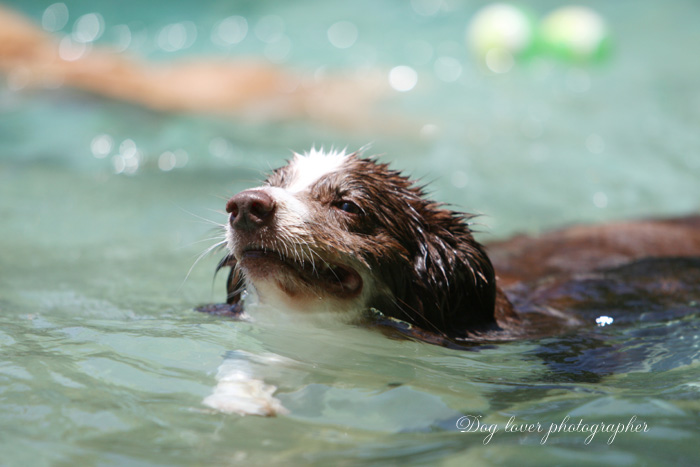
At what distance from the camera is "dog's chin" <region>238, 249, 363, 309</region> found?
3576 millimetres

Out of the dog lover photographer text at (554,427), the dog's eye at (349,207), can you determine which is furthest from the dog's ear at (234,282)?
the dog lover photographer text at (554,427)

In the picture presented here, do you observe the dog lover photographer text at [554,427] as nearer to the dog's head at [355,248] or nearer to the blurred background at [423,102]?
the dog's head at [355,248]

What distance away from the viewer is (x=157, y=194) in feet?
25.3

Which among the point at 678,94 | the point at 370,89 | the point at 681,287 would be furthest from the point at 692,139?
the point at 681,287

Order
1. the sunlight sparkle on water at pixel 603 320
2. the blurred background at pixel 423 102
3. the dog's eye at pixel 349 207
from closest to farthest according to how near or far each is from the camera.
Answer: the dog's eye at pixel 349 207, the sunlight sparkle on water at pixel 603 320, the blurred background at pixel 423 102

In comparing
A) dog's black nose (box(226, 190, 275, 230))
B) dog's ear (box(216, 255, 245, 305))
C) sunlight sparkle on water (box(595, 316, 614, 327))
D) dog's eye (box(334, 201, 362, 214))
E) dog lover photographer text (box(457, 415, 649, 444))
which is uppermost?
dog's eye (box(334, 201, 362, 214))

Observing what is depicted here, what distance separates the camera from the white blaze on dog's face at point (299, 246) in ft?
11.5

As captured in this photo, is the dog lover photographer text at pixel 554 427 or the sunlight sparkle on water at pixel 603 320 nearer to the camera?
the dog lover photographer text at pixel 554 427

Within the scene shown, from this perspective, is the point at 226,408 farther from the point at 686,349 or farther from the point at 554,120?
the point at 554,120

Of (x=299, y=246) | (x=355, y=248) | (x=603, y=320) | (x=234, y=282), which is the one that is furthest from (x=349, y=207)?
(x=603, y=320)

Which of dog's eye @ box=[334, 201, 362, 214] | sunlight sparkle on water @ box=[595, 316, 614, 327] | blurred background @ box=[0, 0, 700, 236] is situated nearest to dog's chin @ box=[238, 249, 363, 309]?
dog's eye @ box=[334, 201, 362, 214]

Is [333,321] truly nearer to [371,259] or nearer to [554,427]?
[371,259]

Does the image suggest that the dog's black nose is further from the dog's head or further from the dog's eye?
the dog's eye

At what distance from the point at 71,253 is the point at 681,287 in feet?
14.6
